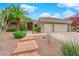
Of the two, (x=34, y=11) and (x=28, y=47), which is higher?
(x=34, y=11)

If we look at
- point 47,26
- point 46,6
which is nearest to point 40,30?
point 47,26

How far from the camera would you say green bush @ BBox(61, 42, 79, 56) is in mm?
2654

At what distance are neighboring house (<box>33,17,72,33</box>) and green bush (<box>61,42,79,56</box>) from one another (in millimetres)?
182

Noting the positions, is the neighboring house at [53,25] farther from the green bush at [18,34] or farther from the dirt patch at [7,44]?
the dirt patch at [7,44]

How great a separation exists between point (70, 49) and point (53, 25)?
35cm

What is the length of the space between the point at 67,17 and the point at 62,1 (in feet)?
0.64

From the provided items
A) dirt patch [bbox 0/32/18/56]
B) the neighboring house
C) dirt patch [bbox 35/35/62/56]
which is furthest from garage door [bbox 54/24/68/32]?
dirt patch [bbox 0/32/18/56]

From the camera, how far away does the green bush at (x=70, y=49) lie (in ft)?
8.71

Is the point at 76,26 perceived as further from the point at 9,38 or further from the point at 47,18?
the point at 9,38

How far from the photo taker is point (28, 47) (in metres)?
2.70

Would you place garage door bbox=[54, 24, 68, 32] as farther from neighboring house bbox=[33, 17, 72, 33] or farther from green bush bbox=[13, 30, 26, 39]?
green bush bbox=[13, 30, 26, 39]

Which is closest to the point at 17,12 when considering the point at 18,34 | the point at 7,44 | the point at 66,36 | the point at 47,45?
the point at 18,34

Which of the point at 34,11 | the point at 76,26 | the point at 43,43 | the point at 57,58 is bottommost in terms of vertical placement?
the point at 57,58

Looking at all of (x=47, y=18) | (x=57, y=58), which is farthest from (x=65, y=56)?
(x=47, y=18)
